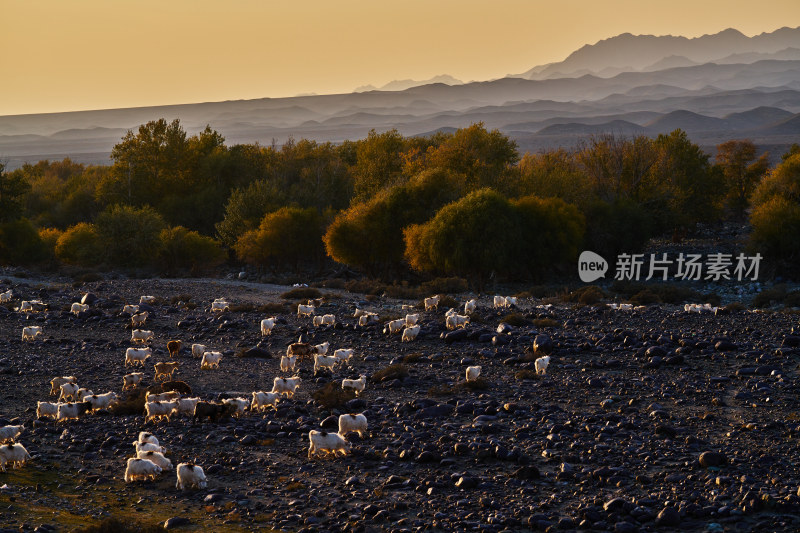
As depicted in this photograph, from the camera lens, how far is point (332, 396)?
63.0 feet

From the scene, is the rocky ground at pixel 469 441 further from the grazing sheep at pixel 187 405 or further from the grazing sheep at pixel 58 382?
the grazing sheep at pixel 58 382

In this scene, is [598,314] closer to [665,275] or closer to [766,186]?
[665,275]

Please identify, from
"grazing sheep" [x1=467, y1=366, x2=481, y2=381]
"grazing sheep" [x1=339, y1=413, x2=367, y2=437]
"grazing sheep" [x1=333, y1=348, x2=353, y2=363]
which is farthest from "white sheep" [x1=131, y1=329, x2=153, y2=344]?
"grazing sheep" [x1=339, y1=413, x2=367, y2=437]

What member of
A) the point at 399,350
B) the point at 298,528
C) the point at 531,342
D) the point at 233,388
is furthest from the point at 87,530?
the point at 531,342

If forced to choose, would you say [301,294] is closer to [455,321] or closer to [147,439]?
[455,321]

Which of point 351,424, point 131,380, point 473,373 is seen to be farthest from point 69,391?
point 473,373

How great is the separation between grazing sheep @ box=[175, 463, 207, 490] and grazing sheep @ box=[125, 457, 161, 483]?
66 cm

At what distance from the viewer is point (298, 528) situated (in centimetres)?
1230

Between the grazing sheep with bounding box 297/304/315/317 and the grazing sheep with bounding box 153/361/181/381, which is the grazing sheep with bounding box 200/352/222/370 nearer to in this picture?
the grazing sheep with bounding box 153/361/181/381

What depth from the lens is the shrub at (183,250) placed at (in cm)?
6359

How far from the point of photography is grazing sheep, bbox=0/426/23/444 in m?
15.9

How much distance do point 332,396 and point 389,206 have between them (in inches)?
1585

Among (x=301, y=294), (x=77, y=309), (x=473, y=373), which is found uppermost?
(x=473, y=373)

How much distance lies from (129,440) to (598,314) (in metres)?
21.7
